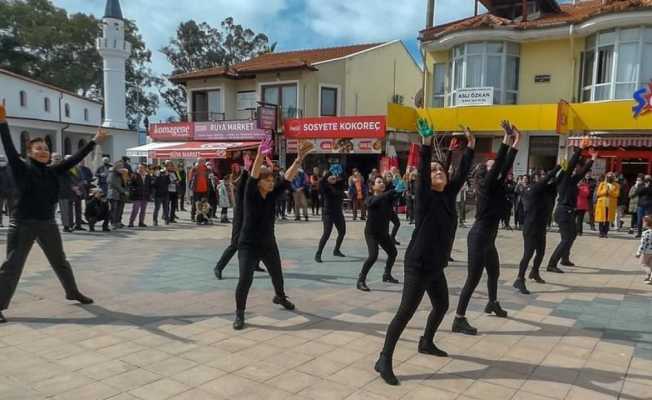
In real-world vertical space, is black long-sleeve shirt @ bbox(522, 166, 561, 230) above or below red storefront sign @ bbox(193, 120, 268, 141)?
below

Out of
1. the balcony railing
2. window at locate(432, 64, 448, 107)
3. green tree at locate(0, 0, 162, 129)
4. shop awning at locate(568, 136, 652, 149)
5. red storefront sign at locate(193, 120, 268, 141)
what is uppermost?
green tree at locate(0, 0, 162, 129)

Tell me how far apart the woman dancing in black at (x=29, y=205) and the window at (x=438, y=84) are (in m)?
17.8

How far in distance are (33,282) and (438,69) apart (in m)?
18.0

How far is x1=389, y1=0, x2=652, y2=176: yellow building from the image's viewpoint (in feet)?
53.0

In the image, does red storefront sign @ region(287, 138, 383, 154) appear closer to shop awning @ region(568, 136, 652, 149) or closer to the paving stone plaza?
shop awning @ region(568, 136, 652, 149)

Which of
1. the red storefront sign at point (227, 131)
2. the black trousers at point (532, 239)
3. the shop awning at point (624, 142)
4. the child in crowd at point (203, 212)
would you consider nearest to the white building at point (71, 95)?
the red storefront sign at point (227, 131)

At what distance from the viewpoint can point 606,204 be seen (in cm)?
1284

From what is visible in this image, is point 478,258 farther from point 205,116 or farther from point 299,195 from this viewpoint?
point 205,116

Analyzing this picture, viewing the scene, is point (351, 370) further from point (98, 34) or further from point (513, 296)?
point (98, 34)

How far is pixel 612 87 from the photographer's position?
661 inches

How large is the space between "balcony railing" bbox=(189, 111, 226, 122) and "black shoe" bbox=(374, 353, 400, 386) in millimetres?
23159

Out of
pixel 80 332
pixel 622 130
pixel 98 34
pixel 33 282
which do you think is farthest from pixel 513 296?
pixel 98 34

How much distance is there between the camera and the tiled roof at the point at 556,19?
1629cm

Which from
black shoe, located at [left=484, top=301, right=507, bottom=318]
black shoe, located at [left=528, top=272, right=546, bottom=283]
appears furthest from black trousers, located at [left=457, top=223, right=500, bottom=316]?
black shoe, located at [left=528, top=272, right=546, bottom=283]
